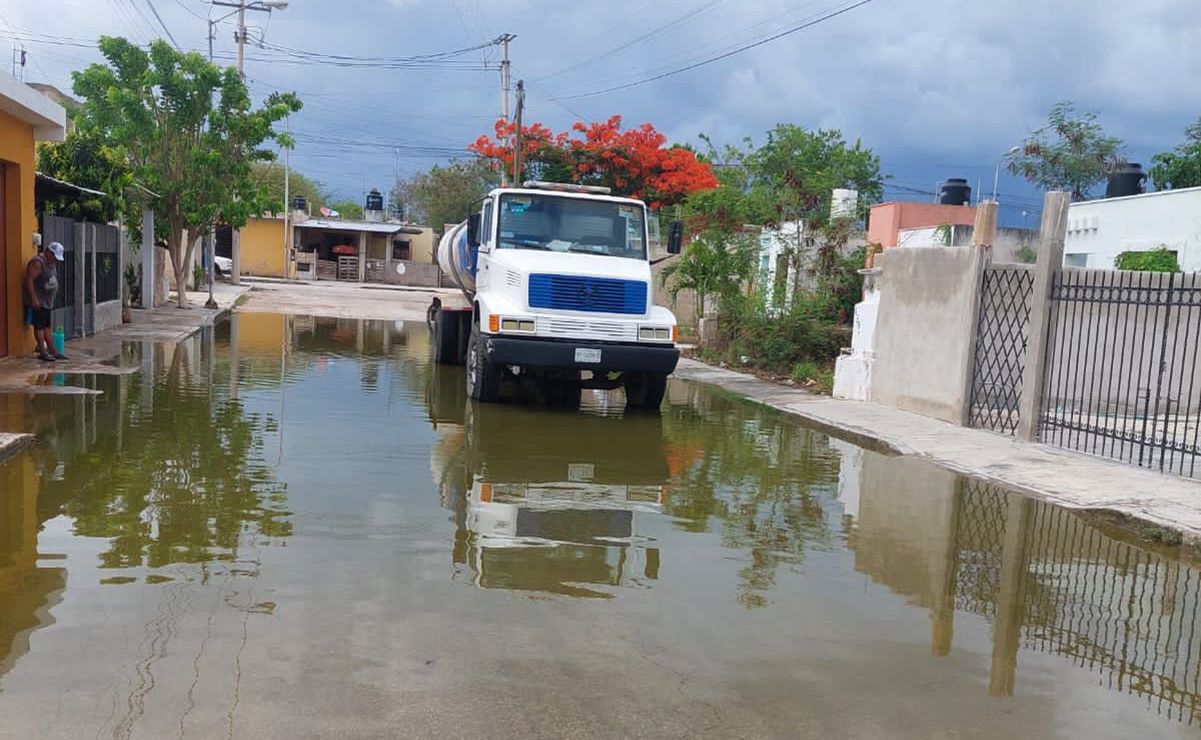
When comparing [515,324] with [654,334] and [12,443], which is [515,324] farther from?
[12,443]

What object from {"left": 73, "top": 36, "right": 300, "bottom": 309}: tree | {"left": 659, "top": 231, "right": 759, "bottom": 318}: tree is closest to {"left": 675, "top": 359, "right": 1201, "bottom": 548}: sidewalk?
{"left": 659, "top": 231, "right": 759, "bottom": 318}: tree

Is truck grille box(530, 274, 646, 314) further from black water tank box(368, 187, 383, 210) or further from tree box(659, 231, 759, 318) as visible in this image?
black water tank box(368, 187, 383, 210)

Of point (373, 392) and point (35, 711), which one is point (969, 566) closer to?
point (35, 711)

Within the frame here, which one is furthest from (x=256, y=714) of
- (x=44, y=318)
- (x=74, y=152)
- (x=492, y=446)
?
(x=74, y=152)

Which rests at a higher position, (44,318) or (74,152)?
(74,152)

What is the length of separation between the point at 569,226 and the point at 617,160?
2614 cm

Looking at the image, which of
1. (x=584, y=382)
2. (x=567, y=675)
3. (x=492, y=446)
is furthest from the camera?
(x=584, y=382)

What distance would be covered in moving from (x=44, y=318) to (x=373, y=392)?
4927 mm

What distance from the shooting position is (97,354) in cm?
1639

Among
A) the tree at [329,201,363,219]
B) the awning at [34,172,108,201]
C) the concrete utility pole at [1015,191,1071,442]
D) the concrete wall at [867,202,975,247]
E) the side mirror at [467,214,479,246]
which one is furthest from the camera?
the tree at [329,201,363,219]

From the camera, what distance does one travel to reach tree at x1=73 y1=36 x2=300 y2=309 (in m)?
26.5

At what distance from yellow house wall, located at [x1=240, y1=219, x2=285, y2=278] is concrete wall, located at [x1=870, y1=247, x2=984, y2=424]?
4528 cm

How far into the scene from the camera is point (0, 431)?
31.1 feet

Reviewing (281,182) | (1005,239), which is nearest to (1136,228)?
(1005,239)
